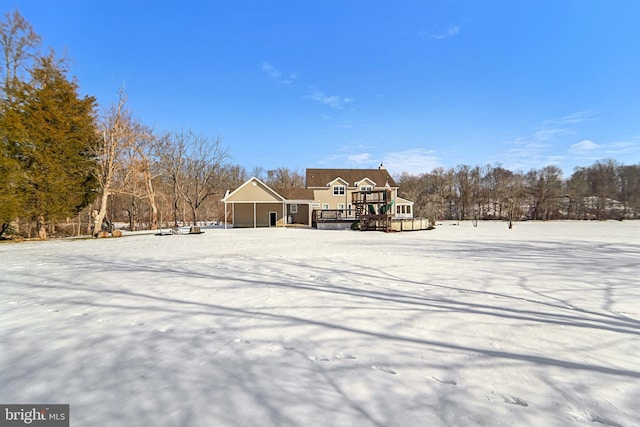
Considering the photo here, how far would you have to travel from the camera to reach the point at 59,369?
9.14 feet

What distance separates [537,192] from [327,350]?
6372 centimetres

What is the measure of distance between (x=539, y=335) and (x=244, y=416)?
3.53m

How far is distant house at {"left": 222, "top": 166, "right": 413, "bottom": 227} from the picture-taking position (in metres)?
28.5

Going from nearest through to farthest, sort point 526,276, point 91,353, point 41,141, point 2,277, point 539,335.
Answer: point 91,353 → point 539,335 → point 526,276 → point 2,277 → point 41,141

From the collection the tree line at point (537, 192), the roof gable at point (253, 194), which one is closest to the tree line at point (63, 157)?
the roof gable at point (253, 194)

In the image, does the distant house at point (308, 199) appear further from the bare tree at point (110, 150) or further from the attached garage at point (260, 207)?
the bare tree at point (110, 150)

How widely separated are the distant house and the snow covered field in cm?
1907

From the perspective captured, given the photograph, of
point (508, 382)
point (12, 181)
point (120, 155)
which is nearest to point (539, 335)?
point (508, 382)

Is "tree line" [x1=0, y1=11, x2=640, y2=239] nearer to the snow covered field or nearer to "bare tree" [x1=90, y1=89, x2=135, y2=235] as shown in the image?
"bare tree" [x1=90, y1=89, x2=135, y2=235]

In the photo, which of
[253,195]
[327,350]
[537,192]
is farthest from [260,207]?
[537,192]

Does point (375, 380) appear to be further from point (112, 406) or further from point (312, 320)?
point (112, 406)

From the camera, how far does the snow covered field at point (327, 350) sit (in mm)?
2193

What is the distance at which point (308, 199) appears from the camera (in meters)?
31.1

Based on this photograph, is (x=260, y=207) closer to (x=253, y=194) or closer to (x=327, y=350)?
(x=253, y=194)
